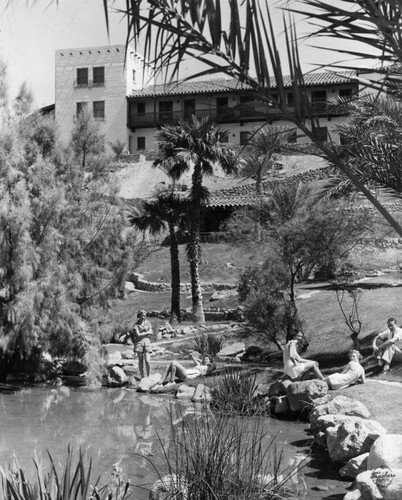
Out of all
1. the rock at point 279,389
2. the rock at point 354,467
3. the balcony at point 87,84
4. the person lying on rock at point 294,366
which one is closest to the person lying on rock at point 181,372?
the person lying on rock at point 294,366

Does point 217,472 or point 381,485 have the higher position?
point 217,472

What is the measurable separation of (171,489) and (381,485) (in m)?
2.31

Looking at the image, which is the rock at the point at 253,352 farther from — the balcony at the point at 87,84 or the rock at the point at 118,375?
the balcony at the point at 87,84

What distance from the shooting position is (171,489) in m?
6.02

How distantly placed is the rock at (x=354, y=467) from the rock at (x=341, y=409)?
7.59 feet

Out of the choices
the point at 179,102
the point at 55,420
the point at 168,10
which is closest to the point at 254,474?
the point at 168,10

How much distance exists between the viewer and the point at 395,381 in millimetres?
13859

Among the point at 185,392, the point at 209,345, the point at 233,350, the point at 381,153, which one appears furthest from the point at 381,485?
the point at 209,345

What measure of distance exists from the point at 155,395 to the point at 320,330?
7.15 metres

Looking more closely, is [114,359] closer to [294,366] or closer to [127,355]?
[127,355]

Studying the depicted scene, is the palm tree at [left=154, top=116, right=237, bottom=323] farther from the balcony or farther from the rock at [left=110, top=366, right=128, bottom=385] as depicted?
the balcony

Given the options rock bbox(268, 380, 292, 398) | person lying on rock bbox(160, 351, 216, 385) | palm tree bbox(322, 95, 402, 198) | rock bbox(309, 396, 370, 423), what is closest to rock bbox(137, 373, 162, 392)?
person lying on rock bbox(160, 351, 216, 385)

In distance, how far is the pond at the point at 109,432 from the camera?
28.1 feet

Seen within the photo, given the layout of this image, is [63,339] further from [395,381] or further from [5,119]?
[395,381]
